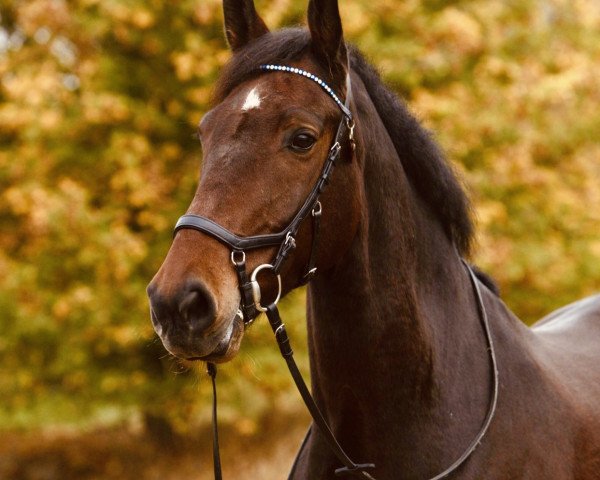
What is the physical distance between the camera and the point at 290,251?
2.63 metres

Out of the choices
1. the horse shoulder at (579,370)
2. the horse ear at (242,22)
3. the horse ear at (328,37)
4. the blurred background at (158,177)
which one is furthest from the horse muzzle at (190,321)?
the blurred background at (158,177)

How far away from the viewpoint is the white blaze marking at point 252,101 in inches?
A: 104

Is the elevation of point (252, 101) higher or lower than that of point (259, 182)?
higher

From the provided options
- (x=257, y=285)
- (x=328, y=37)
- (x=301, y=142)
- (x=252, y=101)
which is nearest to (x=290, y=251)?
(x=257, y=285)

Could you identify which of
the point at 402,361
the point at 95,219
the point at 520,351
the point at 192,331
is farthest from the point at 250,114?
the point at 95,219

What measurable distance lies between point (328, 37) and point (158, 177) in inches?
209

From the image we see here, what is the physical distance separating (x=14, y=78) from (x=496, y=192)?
549cm

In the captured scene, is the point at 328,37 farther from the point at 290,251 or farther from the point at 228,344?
the point at 228,344

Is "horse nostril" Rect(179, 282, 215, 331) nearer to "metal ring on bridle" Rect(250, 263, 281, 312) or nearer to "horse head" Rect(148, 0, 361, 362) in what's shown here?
"horse head" Rect(148, 0, 361, 362)

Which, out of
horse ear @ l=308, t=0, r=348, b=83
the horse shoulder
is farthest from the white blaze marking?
the horse shoulder

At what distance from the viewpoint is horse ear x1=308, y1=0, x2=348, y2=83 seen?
9.22ft

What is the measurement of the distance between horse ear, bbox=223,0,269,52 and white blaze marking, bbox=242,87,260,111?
1.78 feet

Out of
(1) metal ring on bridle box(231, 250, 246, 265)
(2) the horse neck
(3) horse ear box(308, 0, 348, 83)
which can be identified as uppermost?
(3) horse ear box(308, 0, 348, 83)

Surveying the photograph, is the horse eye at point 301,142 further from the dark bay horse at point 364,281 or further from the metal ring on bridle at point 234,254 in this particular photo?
the metal ring on bridle at point 234,254
